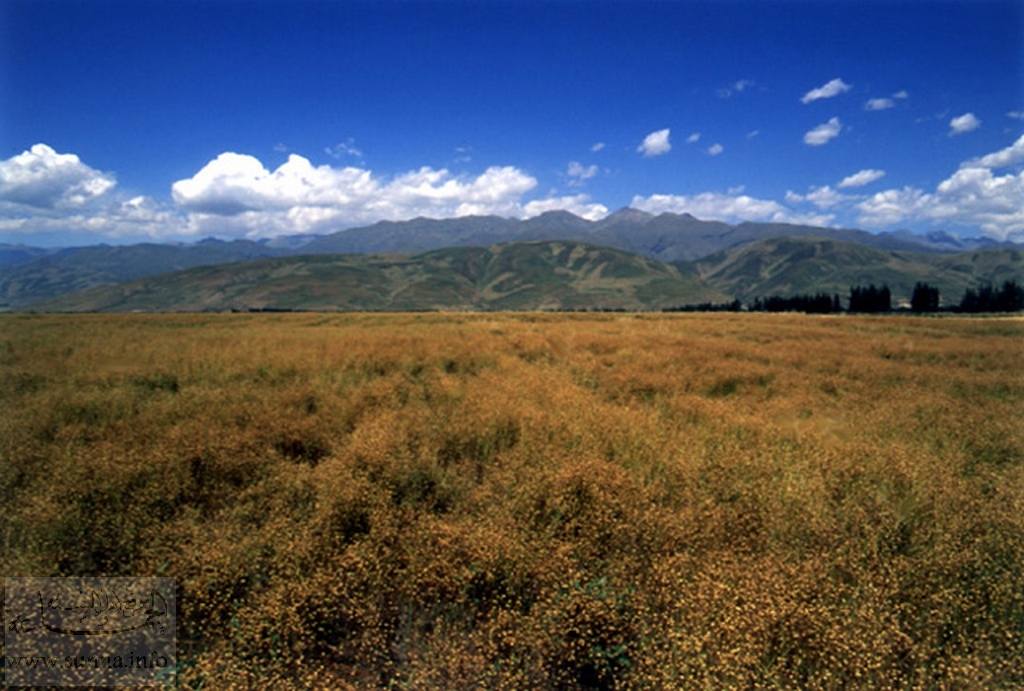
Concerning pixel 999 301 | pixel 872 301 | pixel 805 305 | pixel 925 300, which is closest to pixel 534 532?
pixel 805 305

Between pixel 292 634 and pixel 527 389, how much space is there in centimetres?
654

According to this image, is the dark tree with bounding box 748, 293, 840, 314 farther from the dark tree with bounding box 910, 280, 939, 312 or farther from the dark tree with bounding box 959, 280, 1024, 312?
the dark tree with bounding box 959, 280, 1024, 312

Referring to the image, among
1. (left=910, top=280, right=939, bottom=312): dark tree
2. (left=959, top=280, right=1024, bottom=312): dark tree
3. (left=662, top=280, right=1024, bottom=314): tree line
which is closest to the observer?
(left=959, top=280, right=1024, bottom=312): dark tree

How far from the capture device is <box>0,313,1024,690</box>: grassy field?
3137 millimetres

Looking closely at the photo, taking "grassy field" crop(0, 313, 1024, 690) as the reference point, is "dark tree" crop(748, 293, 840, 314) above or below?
above

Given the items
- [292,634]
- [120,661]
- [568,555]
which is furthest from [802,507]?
[120,661]

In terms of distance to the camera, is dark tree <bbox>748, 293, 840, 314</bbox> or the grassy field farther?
dark tree <bbox>748, 293, 840, 314</bbox>

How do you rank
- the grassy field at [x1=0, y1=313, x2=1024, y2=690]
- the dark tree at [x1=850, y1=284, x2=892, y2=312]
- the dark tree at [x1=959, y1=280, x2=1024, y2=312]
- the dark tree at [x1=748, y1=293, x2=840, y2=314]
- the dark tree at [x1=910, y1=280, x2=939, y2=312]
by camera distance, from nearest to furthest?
1. the grassy field at [x1=0, y1=313, x2=1024, y2=690]
2. the dark tree at [x1=959, y1=280, x2=1024, y2=312]
3. the dark tree at [x1=910, y1=280, x2=939, y2=312]
4. the dark tree at [x1=748, y1=293, x2=840, y2=314]
5. the dark tree at [x1=850, y1=284, x2=892, y2=312]

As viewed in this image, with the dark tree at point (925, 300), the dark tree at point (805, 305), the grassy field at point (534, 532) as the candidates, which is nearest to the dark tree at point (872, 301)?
the dark tree at point (805, 305)

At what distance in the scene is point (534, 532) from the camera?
421cm

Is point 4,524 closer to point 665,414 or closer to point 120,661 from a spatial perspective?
point 120,661

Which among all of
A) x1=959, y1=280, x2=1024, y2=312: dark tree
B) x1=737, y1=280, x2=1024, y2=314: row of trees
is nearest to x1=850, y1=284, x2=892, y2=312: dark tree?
x1=737, y1=280, x2=1024, y2=314: row of trees

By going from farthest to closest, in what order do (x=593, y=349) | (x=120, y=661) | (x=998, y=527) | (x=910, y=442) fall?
(x=593, y=349) < (x=910, y=442) < (x=998, y=527) < (x=120, y=661)

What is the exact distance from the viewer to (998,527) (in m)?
4.70
